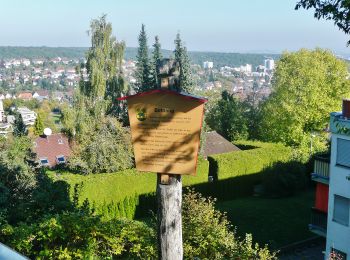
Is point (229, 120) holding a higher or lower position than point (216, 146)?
higher

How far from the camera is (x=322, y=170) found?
1888 cm

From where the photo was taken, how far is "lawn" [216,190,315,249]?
68.7 ft

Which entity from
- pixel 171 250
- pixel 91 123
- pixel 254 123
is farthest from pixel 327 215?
pixel 254 123

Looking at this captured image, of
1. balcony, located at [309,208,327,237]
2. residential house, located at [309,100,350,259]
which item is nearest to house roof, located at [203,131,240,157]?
balcony, located at [309,208,327,237]

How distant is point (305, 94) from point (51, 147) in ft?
75.1

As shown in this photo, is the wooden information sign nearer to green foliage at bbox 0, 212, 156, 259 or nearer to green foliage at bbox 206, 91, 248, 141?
green foliage at bbox 0, 212, 156, 259

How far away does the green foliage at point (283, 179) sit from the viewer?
2762 centimetres

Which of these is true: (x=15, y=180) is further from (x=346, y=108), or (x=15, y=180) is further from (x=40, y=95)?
(x=40, y=95)

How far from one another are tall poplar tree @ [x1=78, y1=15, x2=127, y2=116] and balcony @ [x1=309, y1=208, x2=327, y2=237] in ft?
65.6

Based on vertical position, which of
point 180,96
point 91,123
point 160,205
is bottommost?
point 91,123

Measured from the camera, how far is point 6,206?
1120 cm

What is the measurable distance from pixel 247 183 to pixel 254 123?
15628 mm

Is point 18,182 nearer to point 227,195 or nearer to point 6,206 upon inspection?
point 6,206

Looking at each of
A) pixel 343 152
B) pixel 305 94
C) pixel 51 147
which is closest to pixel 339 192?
pixel 343 152
